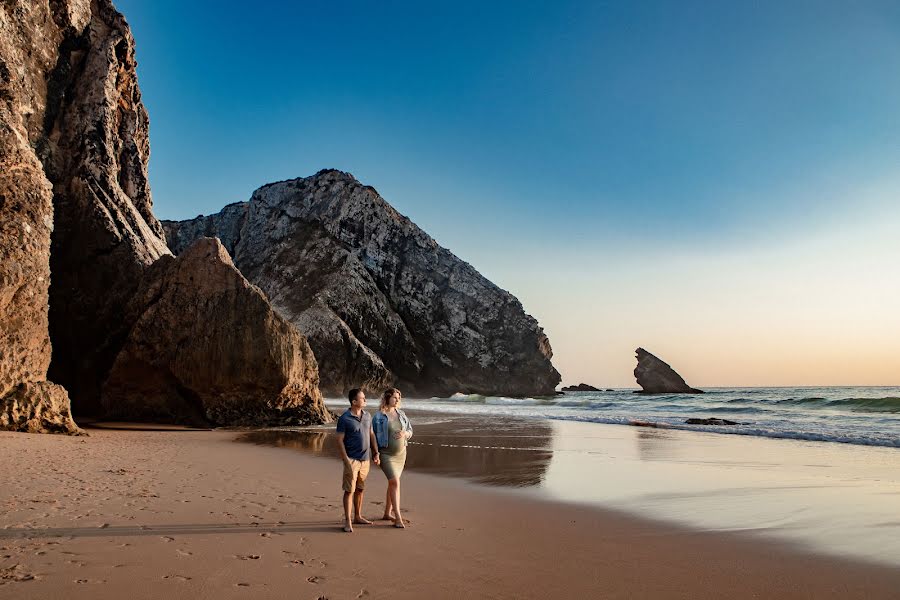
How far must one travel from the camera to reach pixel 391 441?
5867mm

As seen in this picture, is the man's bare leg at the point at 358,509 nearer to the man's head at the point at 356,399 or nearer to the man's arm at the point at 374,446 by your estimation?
the man's arm at the point at 374,446

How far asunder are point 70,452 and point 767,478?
12.5 meters

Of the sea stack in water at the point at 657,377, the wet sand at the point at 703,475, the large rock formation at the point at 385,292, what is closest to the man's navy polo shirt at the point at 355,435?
the wet sand at the point at 703,475

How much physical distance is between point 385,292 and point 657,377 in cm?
4554

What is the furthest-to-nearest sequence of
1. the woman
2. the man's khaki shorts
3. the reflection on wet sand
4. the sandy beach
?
the reflection on wet sand
the woman
the man's khaki shorts
the sandy beach

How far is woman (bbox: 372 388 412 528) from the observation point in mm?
5828

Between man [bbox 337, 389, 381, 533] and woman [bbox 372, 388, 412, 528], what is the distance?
0.10m

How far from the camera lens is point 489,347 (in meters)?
71.7

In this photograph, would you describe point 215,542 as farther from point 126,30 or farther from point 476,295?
point 476,295

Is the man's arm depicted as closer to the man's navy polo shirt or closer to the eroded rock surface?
the man's navy polo shirt

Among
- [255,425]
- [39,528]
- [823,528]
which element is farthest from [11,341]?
[823,528]

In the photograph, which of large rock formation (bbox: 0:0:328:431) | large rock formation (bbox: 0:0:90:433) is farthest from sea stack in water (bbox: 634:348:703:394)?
large rock formation (bbox: 0:0:90:433)

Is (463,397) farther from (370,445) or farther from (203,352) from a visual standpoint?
(370,445)

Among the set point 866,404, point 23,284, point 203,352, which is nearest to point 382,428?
point 23,284
